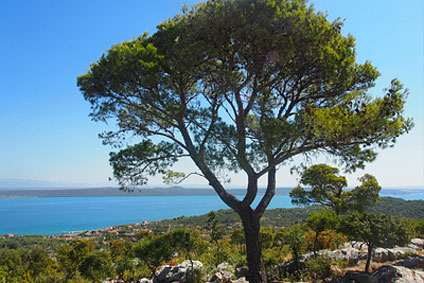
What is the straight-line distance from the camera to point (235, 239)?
15.2 m

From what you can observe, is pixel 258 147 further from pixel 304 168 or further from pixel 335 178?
pixel 335 178

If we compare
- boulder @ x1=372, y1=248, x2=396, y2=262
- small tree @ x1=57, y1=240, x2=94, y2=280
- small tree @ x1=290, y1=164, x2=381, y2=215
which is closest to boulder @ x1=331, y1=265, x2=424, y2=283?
boulder @ x1=372, y1=248, x2=396, y2=262

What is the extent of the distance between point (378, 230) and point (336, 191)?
350 inches

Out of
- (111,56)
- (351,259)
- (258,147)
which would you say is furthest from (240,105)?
(351,259)

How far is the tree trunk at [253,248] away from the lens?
18.8ft

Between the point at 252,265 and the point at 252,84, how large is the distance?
435 cm

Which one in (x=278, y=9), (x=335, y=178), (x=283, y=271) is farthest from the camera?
(x=335, y=178)

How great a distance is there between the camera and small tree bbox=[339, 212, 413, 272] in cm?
614

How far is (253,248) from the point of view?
232 inches

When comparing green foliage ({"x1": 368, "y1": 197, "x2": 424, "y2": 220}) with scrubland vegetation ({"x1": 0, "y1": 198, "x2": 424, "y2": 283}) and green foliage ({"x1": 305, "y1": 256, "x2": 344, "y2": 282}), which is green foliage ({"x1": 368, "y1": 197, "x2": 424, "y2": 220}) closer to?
scrubland vegetation ({"x1": 0, "y1": 198, "x2": 424, "y2": 283})

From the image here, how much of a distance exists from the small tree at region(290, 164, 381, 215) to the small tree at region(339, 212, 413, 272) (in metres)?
7.03

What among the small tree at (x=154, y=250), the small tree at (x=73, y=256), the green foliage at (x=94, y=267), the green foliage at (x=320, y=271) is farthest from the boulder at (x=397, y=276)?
the small tree at (x=73, y=256)

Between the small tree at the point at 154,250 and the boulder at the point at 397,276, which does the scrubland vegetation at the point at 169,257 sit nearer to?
the small tree at the point at 154,250

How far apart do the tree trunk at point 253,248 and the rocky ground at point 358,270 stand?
87 cm
